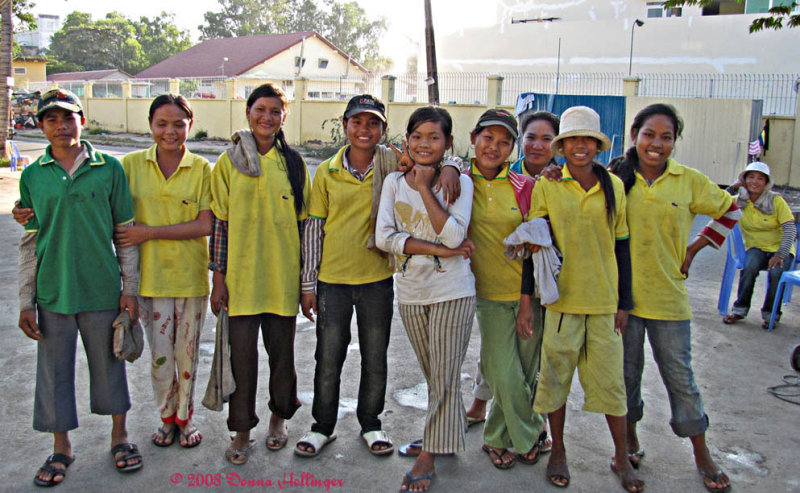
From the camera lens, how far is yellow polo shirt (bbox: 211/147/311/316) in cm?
322

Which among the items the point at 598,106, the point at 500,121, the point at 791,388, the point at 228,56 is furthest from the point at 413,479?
the point at 228,56

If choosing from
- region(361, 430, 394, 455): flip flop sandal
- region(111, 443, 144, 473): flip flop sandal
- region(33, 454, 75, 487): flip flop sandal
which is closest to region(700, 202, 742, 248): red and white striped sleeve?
region(361, 430, 394, 455): flip flop sandal

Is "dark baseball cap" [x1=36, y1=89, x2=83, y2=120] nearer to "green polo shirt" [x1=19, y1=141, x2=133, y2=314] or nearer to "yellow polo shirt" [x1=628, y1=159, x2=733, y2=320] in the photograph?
"green polo shirt" [x1=19, y1=141, x2=133, y2=314]

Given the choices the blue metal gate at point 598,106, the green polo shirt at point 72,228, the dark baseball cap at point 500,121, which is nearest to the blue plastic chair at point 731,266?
the dark baseball cap at point 500,121

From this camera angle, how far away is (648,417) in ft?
12.6

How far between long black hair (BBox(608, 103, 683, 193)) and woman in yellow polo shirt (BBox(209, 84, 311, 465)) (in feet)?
5.09

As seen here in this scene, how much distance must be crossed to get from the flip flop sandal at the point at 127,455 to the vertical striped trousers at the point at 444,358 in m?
1.35

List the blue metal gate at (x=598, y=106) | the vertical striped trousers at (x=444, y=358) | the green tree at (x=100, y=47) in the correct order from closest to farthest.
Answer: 1. the vertical striped trousers at (x=444, y=358)
2. the blue metal gate at (x=598, y=106)
3. the green tree at (x=100, y=47)

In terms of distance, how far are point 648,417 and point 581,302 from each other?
1243 millimetres

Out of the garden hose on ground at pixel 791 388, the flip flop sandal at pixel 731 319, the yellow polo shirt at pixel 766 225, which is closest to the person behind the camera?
the garden hose on ground at pixel 791 388

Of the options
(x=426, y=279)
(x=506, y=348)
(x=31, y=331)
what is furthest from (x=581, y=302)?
(x=31, y=331)

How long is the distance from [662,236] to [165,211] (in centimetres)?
236

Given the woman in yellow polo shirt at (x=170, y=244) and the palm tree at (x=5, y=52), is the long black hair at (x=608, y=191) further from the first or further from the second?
the palm tree at (x=5, y=52)

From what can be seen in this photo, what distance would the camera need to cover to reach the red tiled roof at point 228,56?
135ft
